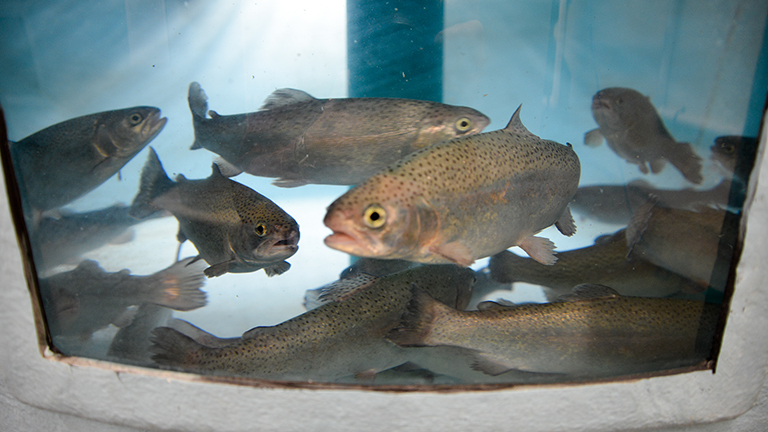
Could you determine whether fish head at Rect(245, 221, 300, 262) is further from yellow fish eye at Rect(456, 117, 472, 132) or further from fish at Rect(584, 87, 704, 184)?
fish at Rect(584, 87, 704, 184)

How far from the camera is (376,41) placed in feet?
7.41

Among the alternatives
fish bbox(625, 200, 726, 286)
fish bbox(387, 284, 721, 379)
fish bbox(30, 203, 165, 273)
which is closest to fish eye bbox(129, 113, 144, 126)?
fish bbox(30, 203, 165, 273)

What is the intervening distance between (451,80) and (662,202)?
157 centimetres

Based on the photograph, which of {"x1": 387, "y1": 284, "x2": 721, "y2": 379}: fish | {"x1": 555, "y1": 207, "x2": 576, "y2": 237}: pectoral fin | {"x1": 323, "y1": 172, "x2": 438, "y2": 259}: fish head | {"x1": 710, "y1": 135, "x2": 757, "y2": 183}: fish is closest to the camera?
{"x1": 323, "y1": 172, "x2": 438, "y2": 259}: fish head

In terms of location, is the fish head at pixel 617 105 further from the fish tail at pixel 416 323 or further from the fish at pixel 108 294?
the fish at pixel 108 294

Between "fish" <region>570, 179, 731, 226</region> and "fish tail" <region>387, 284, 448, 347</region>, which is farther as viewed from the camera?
"fish" <region>570, 179, 731, 226</region>

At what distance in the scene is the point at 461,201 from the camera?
45.6 inches

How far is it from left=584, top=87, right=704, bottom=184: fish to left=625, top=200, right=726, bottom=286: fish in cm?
23

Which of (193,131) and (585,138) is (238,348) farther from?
(585,138)

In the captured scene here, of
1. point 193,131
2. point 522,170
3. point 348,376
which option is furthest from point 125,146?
point 522,170

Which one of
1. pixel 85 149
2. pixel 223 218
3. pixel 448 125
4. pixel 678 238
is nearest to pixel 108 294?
pixel 223 218

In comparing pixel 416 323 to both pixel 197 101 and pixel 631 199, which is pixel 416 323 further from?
pixel 197 101

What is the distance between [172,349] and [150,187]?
3.22 feet

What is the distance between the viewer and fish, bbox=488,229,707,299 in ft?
5.81
